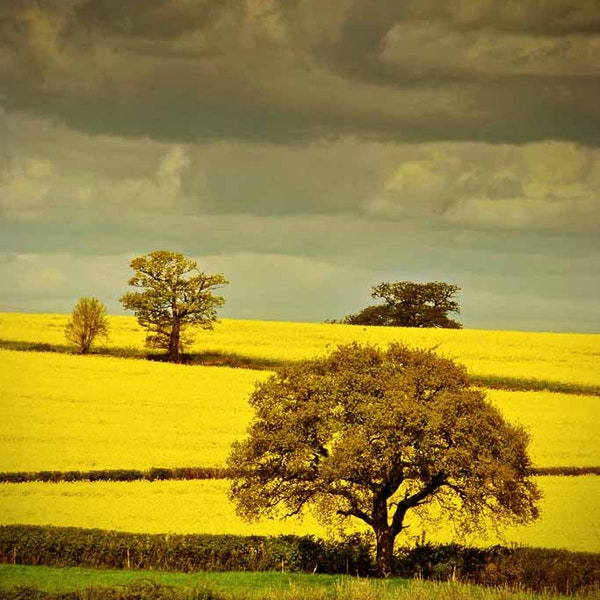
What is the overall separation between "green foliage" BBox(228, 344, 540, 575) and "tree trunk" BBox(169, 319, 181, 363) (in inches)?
1640

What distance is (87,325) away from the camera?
7244cm

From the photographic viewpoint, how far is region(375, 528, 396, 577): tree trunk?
89.5 ft

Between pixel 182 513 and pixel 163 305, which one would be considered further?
pixel 163 305

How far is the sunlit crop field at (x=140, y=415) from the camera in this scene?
40188 millimetres

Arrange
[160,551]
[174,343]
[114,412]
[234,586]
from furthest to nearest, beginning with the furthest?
[174,343]
[114,412]
[160,551]
[234,586]

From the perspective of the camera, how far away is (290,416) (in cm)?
2770

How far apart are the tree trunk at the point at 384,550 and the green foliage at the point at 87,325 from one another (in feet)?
155

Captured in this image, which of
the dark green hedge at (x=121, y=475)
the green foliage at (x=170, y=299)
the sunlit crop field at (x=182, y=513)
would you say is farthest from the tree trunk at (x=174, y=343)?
the sunlit crop field at (x=182, y=513)

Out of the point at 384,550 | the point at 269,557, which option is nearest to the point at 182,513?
the point at 269,557

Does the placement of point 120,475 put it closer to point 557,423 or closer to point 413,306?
point 557,423

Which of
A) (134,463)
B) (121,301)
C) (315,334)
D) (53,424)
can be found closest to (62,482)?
(134,463)

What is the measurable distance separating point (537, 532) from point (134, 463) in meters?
15.9

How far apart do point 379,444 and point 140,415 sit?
25.7 metres

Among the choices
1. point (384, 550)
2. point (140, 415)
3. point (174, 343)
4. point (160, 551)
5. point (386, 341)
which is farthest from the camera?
point (386, 341)
